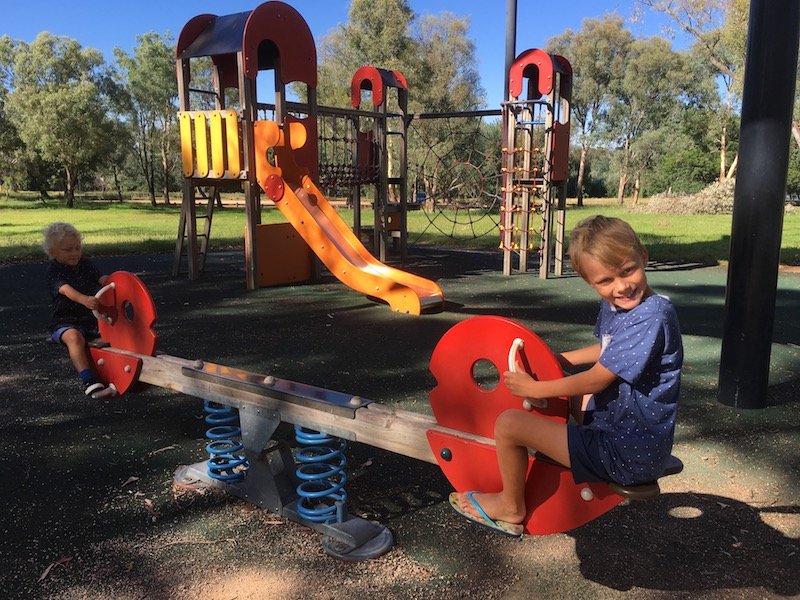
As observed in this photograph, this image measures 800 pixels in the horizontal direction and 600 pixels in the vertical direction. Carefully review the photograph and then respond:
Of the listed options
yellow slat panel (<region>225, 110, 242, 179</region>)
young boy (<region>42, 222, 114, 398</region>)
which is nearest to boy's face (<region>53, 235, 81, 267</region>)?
young boy (<region>42, 222, 114, 398</region>)

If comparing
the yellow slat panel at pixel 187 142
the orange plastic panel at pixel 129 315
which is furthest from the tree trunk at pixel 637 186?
the orange plastic panel at pixel 129 315

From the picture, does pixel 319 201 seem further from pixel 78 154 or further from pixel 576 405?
pixel 78 154

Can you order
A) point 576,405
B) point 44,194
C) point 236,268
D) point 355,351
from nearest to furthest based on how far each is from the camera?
1. point 576,405
2. point 355,351
3. point 236,268
4. point 44,194

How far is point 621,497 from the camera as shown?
68.6 inches

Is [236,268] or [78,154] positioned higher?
[78,154]

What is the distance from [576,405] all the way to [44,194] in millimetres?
44990

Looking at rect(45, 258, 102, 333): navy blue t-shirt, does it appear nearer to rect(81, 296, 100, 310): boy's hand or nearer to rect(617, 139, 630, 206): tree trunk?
rect(81, 296, 100, 310): boy's hand

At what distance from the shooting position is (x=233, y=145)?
7.88 metres

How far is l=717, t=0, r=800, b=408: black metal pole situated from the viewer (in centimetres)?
341

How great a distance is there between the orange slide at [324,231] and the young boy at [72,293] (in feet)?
10.4

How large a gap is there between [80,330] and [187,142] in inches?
215

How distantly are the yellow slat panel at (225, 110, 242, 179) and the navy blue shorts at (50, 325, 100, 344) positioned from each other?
477 cm

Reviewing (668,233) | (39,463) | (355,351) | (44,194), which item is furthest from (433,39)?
(39,463)

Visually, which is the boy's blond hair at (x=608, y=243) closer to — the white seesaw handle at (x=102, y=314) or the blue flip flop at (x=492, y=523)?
the blue flip flop at (x=492, y=523)
